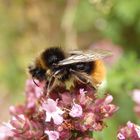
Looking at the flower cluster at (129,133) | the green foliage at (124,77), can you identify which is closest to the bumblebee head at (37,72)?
the flower cluster at (129,133)

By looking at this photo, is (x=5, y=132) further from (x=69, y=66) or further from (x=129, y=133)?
(x=129, y=133)

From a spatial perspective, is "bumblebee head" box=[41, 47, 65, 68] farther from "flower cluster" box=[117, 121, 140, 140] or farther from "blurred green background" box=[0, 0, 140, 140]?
"blurred green background" box=[0, 0, 140, 140]

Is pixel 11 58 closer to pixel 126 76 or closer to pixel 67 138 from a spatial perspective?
pixel 126 76

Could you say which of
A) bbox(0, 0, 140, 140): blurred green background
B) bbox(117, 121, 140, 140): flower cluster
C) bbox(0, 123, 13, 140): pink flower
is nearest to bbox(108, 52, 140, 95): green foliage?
bbox(0, 0, 140, 140): blurred green background

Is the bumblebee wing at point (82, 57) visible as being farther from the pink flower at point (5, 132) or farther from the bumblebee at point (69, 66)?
the pink flower at point (5, 132)

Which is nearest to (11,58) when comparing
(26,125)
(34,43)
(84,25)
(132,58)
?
(34,43)

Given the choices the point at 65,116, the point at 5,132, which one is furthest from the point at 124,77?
the point at 65,116
